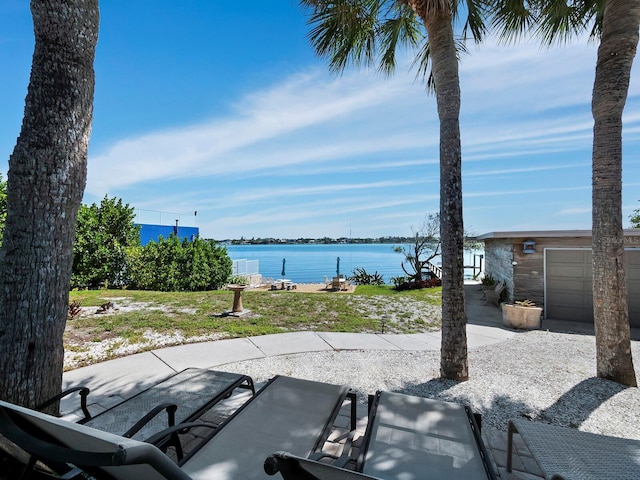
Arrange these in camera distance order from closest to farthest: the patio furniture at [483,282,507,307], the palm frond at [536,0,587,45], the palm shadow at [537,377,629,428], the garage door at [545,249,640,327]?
the palm shadow at [537,377,629,428], the palm frond at [536,0,587,45], the garage door at [545,249,640,327], the patio furniture at [483,282,507,307]

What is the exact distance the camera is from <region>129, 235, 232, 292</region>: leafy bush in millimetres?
12789

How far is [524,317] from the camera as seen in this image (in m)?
7.68

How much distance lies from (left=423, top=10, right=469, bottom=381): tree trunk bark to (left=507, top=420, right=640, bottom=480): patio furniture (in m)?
1.96

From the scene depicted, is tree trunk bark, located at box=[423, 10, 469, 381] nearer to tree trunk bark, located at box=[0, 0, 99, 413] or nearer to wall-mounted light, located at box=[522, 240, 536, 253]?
tree trunk bark, located at box=[0, 0, 99, 413]

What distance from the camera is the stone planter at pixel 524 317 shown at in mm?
7645

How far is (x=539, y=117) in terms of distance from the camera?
1016 centimetres

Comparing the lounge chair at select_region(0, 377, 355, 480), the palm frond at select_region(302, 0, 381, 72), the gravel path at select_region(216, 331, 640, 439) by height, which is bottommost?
A: the gravel path at select_region(216, 331, 640, 439)

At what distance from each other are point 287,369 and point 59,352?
122 inches

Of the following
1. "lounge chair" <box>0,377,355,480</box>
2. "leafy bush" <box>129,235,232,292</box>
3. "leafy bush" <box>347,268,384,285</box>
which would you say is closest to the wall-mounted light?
"lounge chair" <box>0,377,355,480</box>

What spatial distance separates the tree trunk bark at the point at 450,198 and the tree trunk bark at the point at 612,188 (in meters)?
1.88

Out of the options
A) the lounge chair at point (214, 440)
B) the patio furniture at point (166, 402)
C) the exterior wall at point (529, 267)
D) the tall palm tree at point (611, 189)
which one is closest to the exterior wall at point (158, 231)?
the patio furniture at point (166, 402)

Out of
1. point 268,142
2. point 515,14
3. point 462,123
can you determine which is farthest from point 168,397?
point 268,142

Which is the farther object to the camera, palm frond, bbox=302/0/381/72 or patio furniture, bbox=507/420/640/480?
palm frond, bbox=302/0/381/72

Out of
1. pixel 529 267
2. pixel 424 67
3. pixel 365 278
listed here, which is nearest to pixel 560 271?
pixel 529 267
